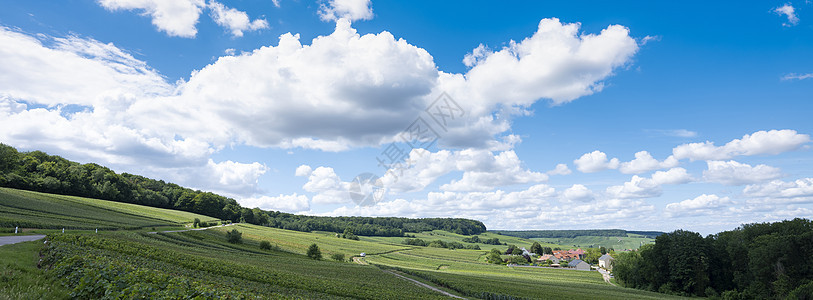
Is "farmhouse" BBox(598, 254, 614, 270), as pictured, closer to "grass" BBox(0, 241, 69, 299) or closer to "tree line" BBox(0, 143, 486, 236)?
"tree line" BBox(0, 143, 486, 236)

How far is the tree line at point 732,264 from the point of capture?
64125 millimetres

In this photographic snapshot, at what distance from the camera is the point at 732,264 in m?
76.4

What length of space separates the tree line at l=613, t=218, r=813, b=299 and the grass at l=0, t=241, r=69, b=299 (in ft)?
289

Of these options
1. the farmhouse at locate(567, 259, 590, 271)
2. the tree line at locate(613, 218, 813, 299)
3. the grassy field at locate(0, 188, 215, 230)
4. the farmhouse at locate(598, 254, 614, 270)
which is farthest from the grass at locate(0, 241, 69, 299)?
the farmhouse at locate(598, 254, 614, 270)

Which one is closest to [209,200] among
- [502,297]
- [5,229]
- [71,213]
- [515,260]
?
[71,213]

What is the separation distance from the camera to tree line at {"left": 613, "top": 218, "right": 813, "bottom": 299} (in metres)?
64.1

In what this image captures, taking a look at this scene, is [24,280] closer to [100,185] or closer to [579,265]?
[100,185]

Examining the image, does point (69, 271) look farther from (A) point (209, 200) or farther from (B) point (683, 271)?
(A) point (209, 200)

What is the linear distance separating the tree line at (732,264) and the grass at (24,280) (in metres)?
88.1

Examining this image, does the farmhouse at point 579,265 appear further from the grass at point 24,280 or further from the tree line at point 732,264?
the grass at point 24,280

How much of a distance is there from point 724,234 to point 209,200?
17530 cm

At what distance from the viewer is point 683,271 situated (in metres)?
77.6

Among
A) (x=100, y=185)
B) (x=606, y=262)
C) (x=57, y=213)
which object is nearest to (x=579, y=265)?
(x=606, y=262)

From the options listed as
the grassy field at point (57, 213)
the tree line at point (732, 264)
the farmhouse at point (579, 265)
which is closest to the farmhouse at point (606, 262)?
the farmhouse at point (579, 265)
